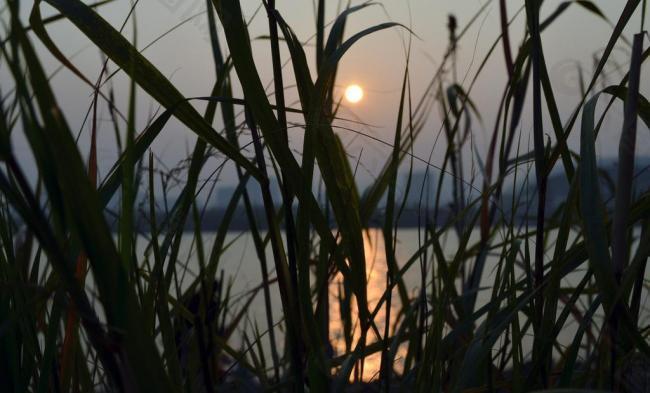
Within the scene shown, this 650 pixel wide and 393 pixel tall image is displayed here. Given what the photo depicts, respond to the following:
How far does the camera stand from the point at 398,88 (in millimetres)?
740

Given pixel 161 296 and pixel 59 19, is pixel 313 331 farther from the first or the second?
pixel 59 19

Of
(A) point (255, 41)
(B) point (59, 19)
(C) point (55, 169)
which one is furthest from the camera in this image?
(A) point (255, 41)

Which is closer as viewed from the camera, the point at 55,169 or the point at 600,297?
the point at 55,169

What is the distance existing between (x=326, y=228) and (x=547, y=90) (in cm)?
21

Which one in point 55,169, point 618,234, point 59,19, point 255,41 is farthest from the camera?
point 255,41

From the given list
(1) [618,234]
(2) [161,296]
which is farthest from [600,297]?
(2) [161,296]

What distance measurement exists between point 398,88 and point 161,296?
14.2 inches

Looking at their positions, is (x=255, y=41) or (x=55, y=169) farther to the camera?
(x=255, y=41)

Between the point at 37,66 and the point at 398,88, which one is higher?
the point at 398,88

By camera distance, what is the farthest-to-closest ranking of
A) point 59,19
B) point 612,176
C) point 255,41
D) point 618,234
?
point 612,176 < point 255,41 < point 59,19 < point 618,234

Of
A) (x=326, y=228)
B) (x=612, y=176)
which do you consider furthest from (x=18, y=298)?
(x=612, y=176)

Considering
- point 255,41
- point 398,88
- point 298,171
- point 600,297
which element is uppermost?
point 255,41

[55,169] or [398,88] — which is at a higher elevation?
[398,88]

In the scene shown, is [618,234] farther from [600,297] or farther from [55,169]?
[55,169]
